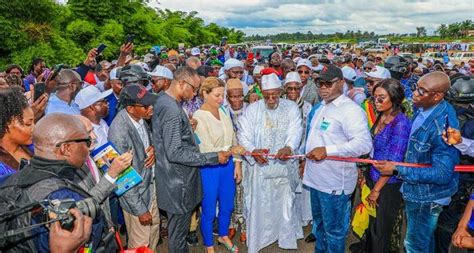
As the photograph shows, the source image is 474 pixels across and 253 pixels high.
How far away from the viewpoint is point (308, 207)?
16.9 feet

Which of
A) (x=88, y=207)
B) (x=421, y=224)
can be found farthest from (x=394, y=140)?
(x=88, y=207)

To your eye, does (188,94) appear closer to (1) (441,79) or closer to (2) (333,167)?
(2) (333,167)

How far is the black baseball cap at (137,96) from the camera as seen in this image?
339 cm

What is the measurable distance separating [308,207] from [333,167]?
168 cm

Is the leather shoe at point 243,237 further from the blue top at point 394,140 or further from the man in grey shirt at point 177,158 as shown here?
the blue top at point 394,140

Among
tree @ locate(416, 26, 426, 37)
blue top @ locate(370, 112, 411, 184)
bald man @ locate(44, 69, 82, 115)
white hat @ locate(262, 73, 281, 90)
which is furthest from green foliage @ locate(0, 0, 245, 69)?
tree @ locate(416, 26, 426, 37)

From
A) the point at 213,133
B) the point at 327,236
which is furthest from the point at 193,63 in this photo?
the point at 327,236

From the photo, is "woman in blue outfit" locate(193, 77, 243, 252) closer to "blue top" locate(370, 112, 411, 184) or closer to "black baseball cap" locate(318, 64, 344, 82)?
"black baseball cap" locate(318, 64, 344, 82)

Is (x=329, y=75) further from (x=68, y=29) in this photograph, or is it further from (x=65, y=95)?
(x=68, y=29)

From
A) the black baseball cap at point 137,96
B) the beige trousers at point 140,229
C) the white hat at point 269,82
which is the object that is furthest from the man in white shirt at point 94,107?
the white hat at point 269,82

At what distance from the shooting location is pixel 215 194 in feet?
13.7

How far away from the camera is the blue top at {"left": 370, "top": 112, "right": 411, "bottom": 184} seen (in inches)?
143

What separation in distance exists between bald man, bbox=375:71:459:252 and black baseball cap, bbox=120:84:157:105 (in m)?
2.19

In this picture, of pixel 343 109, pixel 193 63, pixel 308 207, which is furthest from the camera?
pixel 193 63
